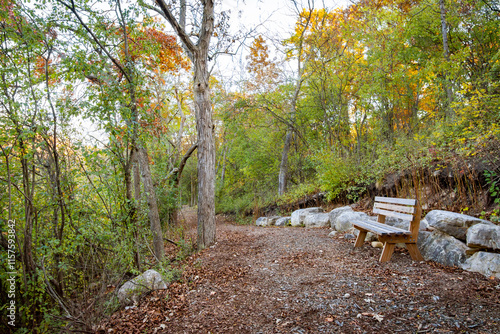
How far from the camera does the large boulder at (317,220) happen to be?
655cm

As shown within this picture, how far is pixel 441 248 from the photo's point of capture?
133 inches

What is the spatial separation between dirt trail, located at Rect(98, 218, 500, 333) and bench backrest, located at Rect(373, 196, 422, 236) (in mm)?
555

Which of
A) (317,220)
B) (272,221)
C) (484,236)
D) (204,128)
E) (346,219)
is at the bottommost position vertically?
(272,221)

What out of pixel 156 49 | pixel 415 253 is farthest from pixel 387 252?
pixel 156 49

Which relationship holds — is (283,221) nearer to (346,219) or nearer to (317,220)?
(317,220)

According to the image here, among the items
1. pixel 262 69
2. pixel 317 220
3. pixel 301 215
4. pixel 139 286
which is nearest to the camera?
pixel 139 286

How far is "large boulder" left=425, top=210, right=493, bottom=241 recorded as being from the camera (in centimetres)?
329

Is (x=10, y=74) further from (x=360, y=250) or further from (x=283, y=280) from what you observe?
(x=360, y=250)

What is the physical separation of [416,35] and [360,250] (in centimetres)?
731

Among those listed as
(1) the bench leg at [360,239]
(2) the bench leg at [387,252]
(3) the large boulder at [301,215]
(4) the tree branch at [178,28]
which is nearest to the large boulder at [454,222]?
(2) the bench leg at [387,252]

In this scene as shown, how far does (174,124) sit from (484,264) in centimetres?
1275

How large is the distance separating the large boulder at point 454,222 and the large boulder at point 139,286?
3.94 metres

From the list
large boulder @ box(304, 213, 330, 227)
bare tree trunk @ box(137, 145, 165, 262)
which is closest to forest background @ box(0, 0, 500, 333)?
bare tree trunk @ box(137, 145, 165, 262)

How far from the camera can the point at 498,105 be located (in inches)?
170
